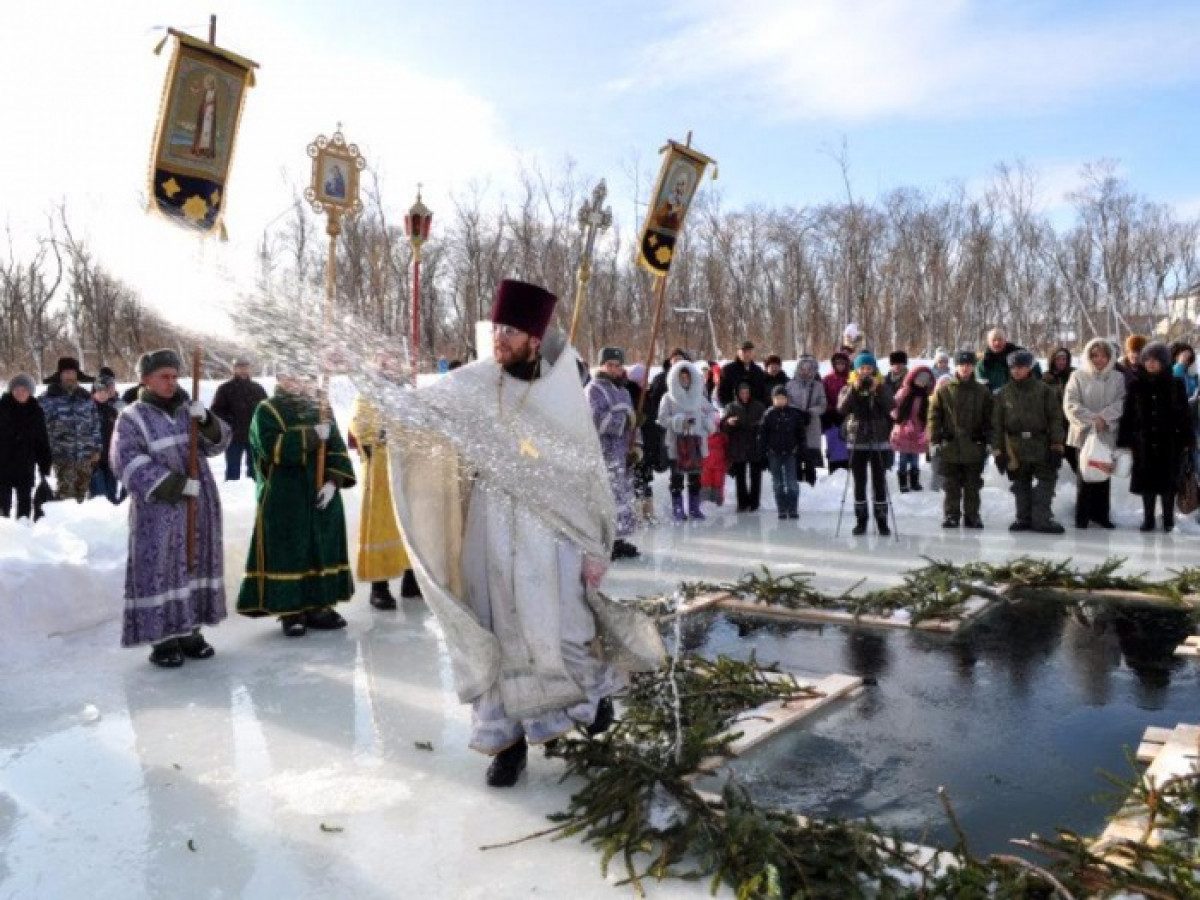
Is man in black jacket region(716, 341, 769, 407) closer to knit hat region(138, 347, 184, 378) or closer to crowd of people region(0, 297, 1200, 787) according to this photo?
crowd of people region(0, 297, 1200, 787)

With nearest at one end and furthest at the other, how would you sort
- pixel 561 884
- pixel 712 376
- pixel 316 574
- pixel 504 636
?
pixel 561 884, pixel 504 636, pixel 316 574, pixel 712 376

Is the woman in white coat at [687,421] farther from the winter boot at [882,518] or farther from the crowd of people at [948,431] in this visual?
the winter boot at [882,518]

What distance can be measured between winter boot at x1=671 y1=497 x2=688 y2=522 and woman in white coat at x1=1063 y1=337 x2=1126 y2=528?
389 centimetres

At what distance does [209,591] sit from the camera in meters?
6.27

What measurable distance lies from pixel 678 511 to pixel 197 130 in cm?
677

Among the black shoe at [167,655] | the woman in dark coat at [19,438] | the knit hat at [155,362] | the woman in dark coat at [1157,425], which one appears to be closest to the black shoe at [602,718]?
the black shoe at [167,655]

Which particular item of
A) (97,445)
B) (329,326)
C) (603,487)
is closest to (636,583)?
(329,326)

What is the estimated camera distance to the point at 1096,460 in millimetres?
9727

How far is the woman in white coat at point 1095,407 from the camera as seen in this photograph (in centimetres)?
973

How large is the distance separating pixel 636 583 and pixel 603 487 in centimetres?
398

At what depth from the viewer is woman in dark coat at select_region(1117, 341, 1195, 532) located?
952 centimetres

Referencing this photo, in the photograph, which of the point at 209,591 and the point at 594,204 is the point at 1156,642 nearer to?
the point at 594,204

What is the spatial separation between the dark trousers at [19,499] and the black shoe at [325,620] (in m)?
5.56

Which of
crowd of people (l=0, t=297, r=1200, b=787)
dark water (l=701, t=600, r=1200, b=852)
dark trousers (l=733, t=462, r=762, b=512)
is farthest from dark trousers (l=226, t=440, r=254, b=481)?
dark water (l=701, t=600, r=1200, b=852)
